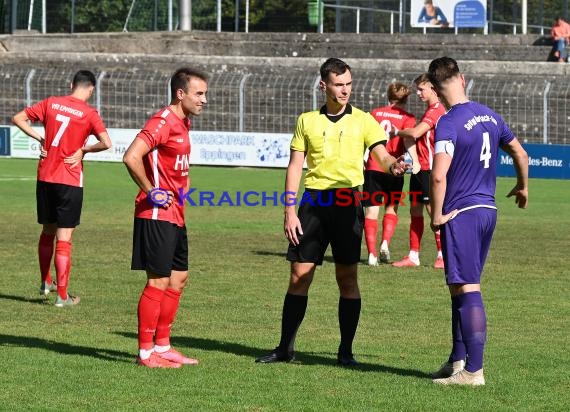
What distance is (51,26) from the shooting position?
137 feet

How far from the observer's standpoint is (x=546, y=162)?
1122 inches

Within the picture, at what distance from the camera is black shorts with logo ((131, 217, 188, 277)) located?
8.44 meters

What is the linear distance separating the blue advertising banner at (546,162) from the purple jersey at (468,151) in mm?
20662

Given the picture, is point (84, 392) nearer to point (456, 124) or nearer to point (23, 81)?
point (456, 124)

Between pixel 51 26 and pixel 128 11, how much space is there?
2710mm

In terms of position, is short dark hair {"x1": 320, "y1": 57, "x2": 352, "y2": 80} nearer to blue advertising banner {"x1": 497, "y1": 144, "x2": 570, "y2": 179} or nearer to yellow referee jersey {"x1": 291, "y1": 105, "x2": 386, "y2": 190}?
yellow referee jersey {"x1": 291, "y1": 105, "x2": 386, "y2": 190}

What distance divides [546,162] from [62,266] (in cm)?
1888

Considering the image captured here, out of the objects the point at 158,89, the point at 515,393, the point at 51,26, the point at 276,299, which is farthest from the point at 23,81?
the point at 515,393

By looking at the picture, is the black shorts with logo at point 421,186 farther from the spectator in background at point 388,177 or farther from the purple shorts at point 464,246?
the purple shorts at point 464,246

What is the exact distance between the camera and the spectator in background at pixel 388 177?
572 inches

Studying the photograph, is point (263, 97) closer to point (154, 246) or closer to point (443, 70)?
point (154, 246)

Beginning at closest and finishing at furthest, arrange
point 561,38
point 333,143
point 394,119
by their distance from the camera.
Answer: point 333,143, point 394,119, point 561,38

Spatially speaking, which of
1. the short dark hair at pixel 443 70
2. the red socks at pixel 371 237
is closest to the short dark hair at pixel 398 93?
A: the red socks at pixel 371 237

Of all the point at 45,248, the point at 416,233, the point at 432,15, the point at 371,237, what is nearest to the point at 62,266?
the point at 45,248
